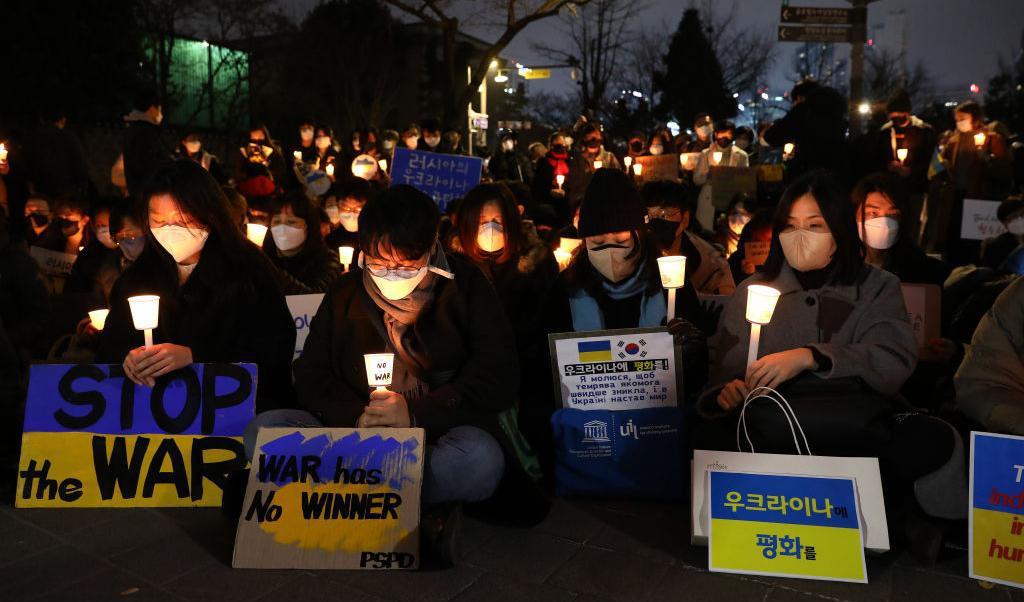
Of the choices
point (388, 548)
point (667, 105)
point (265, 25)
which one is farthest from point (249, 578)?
point (667, 105)

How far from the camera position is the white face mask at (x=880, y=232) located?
187 inches

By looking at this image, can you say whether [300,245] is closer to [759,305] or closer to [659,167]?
[759,305]

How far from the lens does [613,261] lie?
433cm

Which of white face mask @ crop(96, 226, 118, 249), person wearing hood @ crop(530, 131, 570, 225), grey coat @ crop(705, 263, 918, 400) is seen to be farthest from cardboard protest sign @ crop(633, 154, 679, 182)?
grey coat @ crop(705, 263, 918, 400)

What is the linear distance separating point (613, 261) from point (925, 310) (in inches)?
69.5

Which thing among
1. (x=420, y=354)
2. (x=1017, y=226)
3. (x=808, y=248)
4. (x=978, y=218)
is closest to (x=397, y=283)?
(x=420, y=354)

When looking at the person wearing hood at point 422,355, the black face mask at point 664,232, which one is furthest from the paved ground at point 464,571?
the black face mask at point 664,232

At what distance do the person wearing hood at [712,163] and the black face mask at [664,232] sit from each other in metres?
5.58

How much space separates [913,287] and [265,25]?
29.2 metres

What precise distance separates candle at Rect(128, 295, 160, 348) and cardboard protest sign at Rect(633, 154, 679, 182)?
29.3 ft

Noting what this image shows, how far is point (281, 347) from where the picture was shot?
13.7 ft

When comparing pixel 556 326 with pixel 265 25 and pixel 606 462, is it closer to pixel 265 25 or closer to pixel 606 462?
pixel 606 462

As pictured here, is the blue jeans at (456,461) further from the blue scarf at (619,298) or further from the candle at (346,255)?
the candle at (346,255)

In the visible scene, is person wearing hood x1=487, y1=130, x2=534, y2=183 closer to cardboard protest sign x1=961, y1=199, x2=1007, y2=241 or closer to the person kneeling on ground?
cardboard protest sign x1=961, y1=199, x2=1007, y2=241
